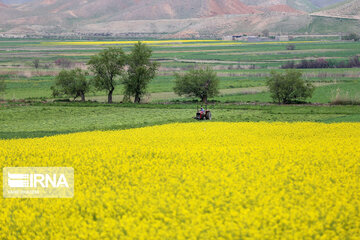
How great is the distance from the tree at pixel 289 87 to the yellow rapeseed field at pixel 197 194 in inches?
1285

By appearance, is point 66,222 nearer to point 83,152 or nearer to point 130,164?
point 130,164

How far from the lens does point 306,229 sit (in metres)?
13.6

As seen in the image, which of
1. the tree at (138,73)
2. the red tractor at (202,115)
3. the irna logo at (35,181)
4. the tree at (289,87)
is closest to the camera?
the irna logo at (35,181)

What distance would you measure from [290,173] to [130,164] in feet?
23.4

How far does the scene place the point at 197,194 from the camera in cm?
1666

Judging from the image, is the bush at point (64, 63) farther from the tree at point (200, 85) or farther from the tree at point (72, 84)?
the tree at point (200, 85)

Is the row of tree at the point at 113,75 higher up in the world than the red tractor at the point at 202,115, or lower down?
higher up

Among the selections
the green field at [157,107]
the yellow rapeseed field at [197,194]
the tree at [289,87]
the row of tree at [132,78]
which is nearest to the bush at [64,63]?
the green field at [157,107]

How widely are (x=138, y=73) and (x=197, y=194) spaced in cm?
4906

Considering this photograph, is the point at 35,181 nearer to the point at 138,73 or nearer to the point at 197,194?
the point at 197,194

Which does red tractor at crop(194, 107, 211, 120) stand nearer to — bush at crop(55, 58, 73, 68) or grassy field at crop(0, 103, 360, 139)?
grassy field at crop(0, 103, 360, 139)

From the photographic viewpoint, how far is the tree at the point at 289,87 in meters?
59.1

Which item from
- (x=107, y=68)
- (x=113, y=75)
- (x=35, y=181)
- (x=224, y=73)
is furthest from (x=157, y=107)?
(x=224, y=73)

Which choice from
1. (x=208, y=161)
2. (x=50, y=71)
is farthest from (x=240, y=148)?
(x=50, y=71)
